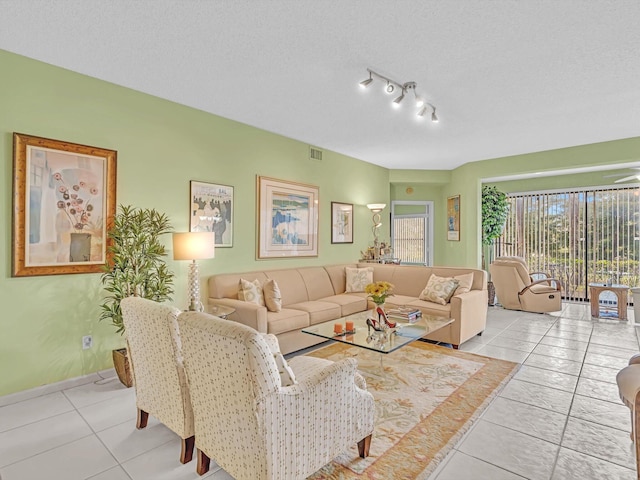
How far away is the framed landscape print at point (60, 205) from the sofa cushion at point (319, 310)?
7.12ft

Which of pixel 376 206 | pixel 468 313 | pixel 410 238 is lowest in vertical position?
pixel 468 313

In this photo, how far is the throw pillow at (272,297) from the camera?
3.94 m

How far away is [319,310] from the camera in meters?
4.15

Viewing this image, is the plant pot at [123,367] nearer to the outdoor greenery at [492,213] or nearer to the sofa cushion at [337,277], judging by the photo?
the sofa cushion at [337,277]

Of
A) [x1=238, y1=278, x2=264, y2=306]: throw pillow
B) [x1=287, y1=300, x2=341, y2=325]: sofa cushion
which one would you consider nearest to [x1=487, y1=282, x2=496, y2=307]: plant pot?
[x1=287, y1=300, x2=341, y2=325]: sofa cushion

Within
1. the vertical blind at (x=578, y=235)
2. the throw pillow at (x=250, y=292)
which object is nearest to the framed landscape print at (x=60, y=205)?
the throw pillow at (x=250, y=292)

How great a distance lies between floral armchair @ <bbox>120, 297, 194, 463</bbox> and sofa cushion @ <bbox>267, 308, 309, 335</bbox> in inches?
58.6

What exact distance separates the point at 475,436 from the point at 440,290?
236 cm

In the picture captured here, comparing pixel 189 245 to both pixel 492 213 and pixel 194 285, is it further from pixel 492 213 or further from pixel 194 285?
pixel 492 213

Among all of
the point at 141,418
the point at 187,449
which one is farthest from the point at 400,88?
the point at 141,418

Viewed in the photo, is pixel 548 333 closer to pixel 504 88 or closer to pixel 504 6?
pixel 504 88

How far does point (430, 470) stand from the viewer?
1.92 m

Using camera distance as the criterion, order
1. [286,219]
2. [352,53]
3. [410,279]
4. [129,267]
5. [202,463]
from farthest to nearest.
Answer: [410,279]
[286,219]
[129,267]
[352,53]
[202,463]

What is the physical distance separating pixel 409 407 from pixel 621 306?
4987mm
